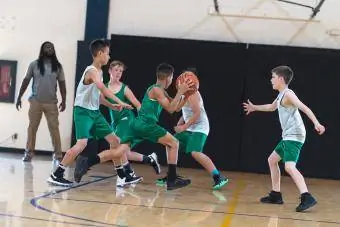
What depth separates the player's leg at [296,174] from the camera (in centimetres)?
590

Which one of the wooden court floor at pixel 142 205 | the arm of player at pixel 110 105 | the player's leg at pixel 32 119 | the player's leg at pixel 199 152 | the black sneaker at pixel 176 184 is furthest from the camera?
the player's leg at pixel 32 119

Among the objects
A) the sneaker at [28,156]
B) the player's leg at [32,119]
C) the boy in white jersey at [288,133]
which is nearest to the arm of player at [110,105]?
the boy in white jersey at [288,133]

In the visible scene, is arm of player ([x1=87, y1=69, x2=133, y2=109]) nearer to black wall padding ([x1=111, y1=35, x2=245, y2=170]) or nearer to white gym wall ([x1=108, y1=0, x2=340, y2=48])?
black wall padding ([x1=111, y1=35, x2=245, y2=170])

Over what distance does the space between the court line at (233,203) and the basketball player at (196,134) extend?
0.33m

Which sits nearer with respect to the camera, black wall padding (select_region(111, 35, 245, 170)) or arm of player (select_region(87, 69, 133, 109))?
arm of player (select_region(87, 69, 133, 109))

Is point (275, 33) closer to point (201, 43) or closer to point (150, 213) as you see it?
point (201, 43)

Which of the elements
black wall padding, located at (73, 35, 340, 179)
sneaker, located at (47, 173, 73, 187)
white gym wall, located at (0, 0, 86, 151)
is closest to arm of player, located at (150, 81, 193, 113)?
sneaker, located at (47, 173, 73, 187)

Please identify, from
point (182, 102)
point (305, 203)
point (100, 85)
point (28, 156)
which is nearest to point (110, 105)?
point (100, 85)

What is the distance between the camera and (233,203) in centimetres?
622

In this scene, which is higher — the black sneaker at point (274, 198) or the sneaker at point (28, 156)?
the black sneaker at point (274, 198)

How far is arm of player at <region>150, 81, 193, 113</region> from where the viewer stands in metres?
6.42

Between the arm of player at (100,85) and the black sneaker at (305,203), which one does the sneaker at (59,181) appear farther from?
the black sneaker at (305,203)

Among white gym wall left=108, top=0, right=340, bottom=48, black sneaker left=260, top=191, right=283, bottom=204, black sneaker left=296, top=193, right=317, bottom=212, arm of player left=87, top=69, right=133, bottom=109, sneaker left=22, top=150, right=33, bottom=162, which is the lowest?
sneaker left=22, top=150, right=33, bottom=162

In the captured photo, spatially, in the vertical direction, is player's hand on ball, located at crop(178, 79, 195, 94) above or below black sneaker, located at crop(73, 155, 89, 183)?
above
